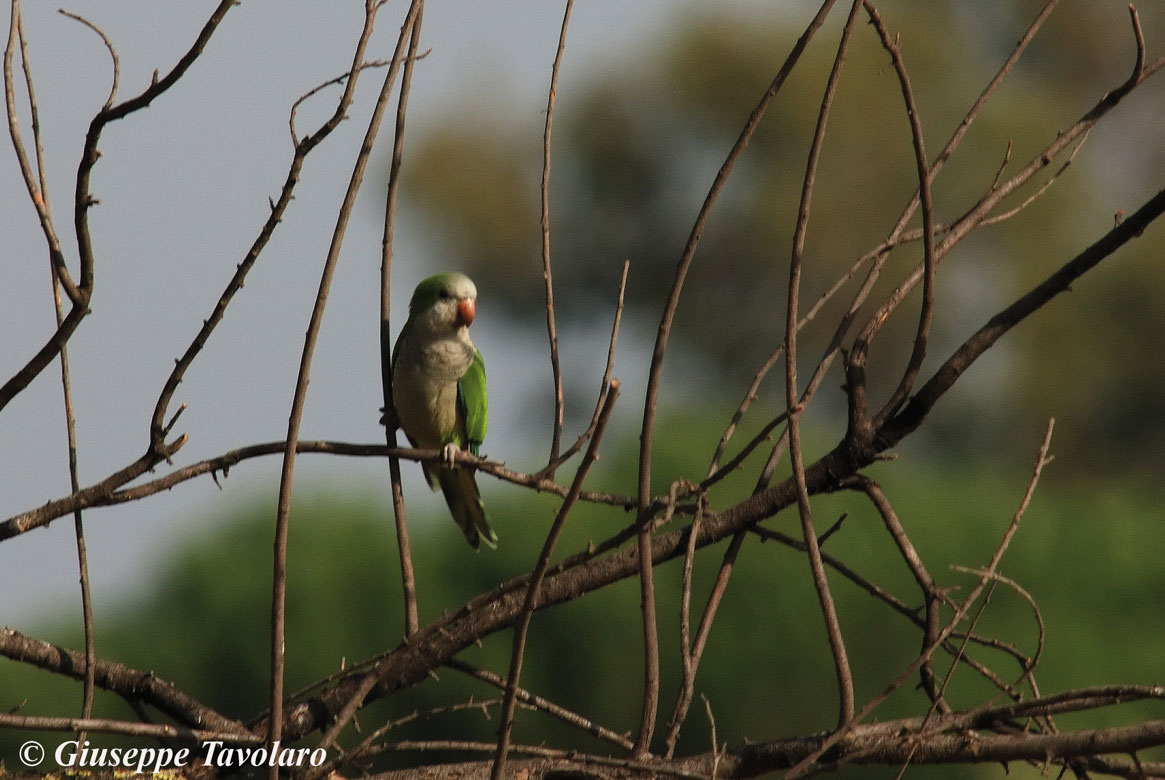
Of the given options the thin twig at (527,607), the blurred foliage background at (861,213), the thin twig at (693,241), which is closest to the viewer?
the thin twig at (527,607)

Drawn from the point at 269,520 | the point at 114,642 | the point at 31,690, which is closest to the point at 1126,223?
the point at 31,690

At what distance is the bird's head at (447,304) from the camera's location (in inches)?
170

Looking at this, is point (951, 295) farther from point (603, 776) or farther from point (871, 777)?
point (603, 776)

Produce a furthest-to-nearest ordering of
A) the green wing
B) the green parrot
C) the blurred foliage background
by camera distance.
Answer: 1. the blurred foliage background
2. the green wing
3. the green parrot

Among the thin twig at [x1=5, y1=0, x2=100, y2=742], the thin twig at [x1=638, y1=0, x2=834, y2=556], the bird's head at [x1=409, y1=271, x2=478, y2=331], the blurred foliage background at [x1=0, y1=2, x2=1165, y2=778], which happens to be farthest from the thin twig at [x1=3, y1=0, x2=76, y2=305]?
the blurred foliage background at [x1=0, y1=2, x2=1165, y2=778]

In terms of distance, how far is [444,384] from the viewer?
4.28 m

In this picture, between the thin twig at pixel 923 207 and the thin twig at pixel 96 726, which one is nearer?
the thin twig at pixel 96 726

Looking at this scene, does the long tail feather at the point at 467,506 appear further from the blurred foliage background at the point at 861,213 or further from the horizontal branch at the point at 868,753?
the blurred foliage background at the point at 861,213

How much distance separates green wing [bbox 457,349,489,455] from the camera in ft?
14.6

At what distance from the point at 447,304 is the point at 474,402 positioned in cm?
41

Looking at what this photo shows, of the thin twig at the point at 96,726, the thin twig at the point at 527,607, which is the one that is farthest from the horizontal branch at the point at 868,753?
the thin twig at the point at 96,726

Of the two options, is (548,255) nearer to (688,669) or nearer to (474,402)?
(688,669)

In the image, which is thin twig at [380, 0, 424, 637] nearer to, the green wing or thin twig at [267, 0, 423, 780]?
thin twig at [267, 0, 423, 780]

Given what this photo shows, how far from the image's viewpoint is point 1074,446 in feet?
102
